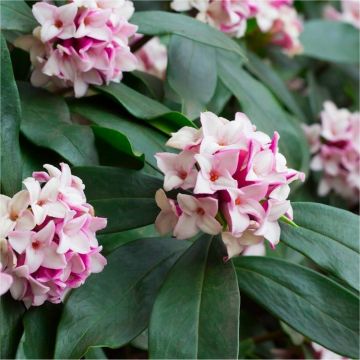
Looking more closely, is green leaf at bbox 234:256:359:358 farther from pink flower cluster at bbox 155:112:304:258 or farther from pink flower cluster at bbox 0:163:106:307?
pink flower cluster at bbox 0:163:106:307

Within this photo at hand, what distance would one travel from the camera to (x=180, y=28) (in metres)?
0.88

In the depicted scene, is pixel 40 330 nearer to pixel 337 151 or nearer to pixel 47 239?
pixel 47 239

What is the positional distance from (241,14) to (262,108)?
144mm

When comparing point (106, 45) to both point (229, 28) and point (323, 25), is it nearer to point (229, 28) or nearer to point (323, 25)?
point (229, 28)

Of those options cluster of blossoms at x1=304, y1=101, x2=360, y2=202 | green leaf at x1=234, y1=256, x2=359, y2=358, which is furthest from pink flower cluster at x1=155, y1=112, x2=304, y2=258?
cluster of blossoms at x1=304, y1=101, x2=360, y2=202

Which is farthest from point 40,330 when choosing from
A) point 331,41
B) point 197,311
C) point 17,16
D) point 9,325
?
point 331,41

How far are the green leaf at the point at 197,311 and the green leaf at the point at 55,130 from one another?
17cm

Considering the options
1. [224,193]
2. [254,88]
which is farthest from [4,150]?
[254,88]

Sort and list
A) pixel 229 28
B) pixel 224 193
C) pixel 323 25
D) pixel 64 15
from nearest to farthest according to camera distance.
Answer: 1. pixel 224 193
2. pixel 64 15
3. pixel 229 28
4. pixel 323 25

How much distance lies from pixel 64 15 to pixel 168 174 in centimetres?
24

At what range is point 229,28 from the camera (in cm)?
101

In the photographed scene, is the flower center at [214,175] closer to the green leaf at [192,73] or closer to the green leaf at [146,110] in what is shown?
the green leaf at [146,110]

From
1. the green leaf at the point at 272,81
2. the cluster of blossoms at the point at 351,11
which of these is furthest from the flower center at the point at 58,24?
the cluster of blossoms at the point at 351,11

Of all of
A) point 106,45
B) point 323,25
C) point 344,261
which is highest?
point 106,45
